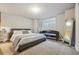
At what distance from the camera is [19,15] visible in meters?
2.11

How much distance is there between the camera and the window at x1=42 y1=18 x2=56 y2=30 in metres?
2.14

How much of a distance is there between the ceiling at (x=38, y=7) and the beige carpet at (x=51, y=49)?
2.13ft

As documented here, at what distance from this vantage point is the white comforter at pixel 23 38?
80.2 inches

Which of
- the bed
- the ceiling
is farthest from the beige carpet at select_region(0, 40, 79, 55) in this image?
the ceiling

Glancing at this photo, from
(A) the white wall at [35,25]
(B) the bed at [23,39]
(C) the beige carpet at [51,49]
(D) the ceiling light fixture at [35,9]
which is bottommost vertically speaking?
(C) the beige carpet at [51,49]

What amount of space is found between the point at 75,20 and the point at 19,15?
47.4 inches

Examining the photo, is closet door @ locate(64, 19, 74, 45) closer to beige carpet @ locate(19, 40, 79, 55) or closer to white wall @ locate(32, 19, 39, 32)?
beige carpet @ locate(19, 40, 79, 55)

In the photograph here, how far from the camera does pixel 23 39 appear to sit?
2.07m

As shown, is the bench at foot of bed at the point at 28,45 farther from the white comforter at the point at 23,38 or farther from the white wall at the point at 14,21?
the white wall at the point at 14,21

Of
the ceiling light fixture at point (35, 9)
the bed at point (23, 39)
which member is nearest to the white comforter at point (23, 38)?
the bed at point (23, 39)

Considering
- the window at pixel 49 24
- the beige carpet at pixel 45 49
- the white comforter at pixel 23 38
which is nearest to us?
the beige carpet at pixel 45 49

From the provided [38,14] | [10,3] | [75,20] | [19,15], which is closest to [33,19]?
[38,14]
